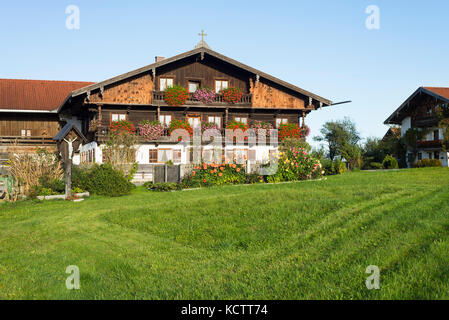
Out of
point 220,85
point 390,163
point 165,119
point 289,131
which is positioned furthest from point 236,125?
point 390,163

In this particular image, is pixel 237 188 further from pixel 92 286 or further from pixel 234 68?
pixel 234 68

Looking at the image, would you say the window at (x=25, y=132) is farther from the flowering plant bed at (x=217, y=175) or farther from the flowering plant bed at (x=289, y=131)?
the flowering plant bed at (x=217, y=175)

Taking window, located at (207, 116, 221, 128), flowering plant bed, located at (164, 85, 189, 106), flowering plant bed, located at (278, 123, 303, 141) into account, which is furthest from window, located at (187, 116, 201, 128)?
flowering plant bed, located at (278, 123, 303, 141)

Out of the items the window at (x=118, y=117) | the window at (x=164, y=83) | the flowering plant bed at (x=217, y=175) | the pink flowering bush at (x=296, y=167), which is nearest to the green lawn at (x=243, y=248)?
the flowering plant bed at (x=217, y=175)

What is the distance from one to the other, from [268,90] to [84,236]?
2357cm

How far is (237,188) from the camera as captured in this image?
17203 millimetres

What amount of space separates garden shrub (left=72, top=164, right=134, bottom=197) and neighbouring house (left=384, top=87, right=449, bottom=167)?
31817mm

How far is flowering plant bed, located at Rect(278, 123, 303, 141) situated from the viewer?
3072cm

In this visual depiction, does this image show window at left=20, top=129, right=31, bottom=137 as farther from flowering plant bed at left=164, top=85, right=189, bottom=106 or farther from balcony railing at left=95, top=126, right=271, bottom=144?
flowering plant bed at left=164, top=85, right=189, bottom=106

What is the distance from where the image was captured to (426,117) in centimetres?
4275

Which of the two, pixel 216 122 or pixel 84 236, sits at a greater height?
pixel 216 122

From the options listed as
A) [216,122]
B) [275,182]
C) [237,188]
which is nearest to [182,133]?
[216,122]

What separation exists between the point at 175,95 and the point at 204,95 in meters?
2.19
